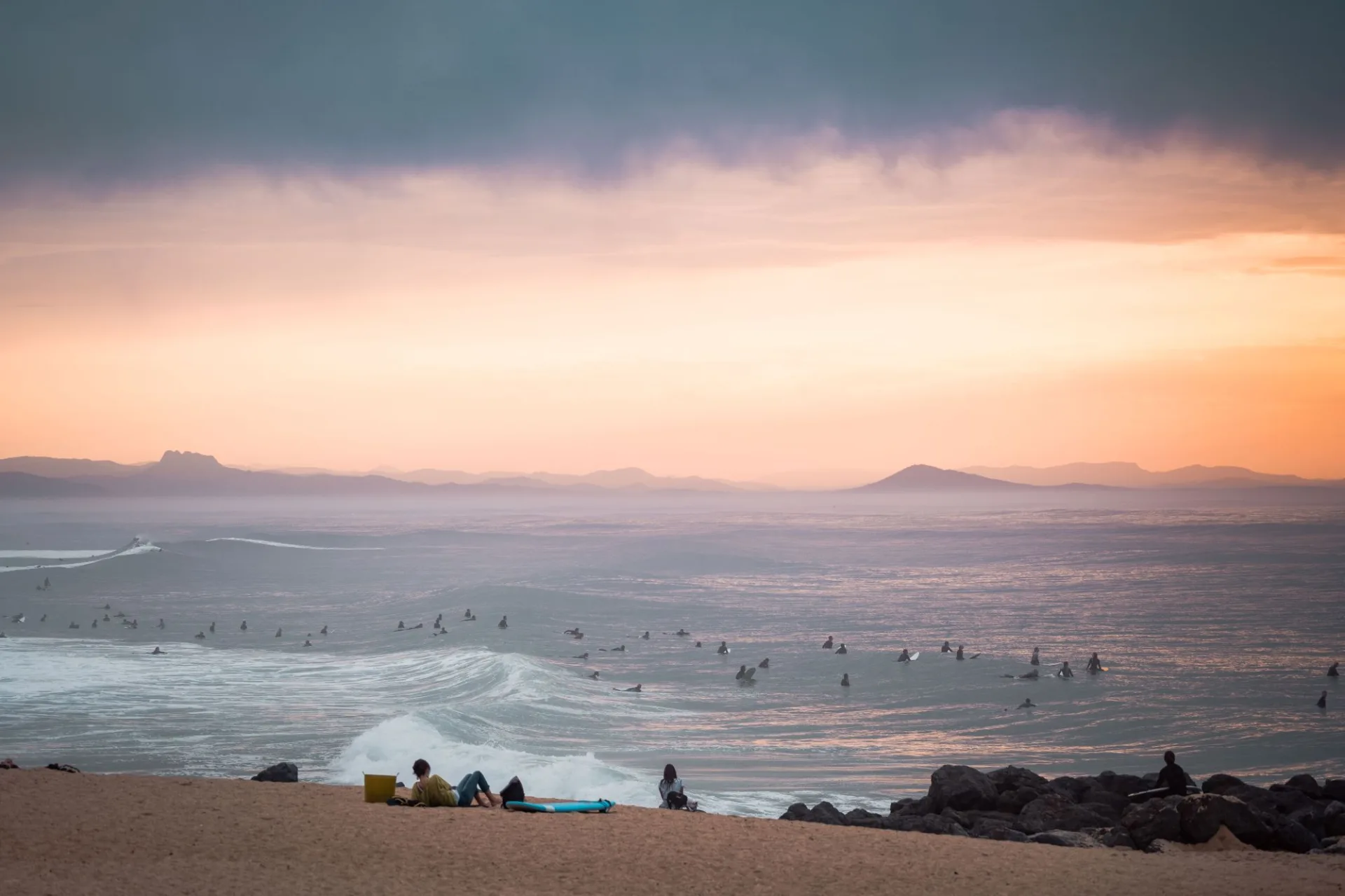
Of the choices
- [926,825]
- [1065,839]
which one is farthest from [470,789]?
[1065,839]

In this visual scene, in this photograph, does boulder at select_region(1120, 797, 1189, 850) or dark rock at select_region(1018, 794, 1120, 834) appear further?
dark rock at select_region(1018, 794, 1120, 834)

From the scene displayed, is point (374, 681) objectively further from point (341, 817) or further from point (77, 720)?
point (341, 817)

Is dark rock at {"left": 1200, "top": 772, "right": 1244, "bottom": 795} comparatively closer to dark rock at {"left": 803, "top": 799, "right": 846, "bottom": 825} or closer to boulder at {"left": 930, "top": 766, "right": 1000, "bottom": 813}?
boulder at {"left": 930, "top": 766, "right": 1000, "bottom": 813}

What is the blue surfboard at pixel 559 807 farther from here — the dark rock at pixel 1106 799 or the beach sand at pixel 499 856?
the dark rock at pixel 1106 799

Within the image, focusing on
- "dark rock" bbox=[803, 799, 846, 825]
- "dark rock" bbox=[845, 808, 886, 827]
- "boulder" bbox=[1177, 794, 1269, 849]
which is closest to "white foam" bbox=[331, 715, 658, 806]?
"dark rock" bbox=[803, 799, 846, 825]

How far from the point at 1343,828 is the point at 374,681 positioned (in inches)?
912

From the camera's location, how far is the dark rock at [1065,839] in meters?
13.2

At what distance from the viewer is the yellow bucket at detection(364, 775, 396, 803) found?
1352cm

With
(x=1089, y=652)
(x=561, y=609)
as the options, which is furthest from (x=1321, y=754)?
(x=561, y=609)

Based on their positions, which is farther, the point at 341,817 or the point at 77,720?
the point at 77,720

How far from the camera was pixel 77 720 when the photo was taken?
75.3 ft

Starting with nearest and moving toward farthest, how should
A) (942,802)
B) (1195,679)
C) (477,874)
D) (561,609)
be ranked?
(477,874) < (942,802) < (1195,679) < (561,609)

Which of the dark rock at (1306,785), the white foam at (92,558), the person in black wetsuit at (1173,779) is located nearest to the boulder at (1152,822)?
the person in black wetsuit at (1173,779)

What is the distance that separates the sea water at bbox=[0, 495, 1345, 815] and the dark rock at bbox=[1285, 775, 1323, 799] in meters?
3.19
